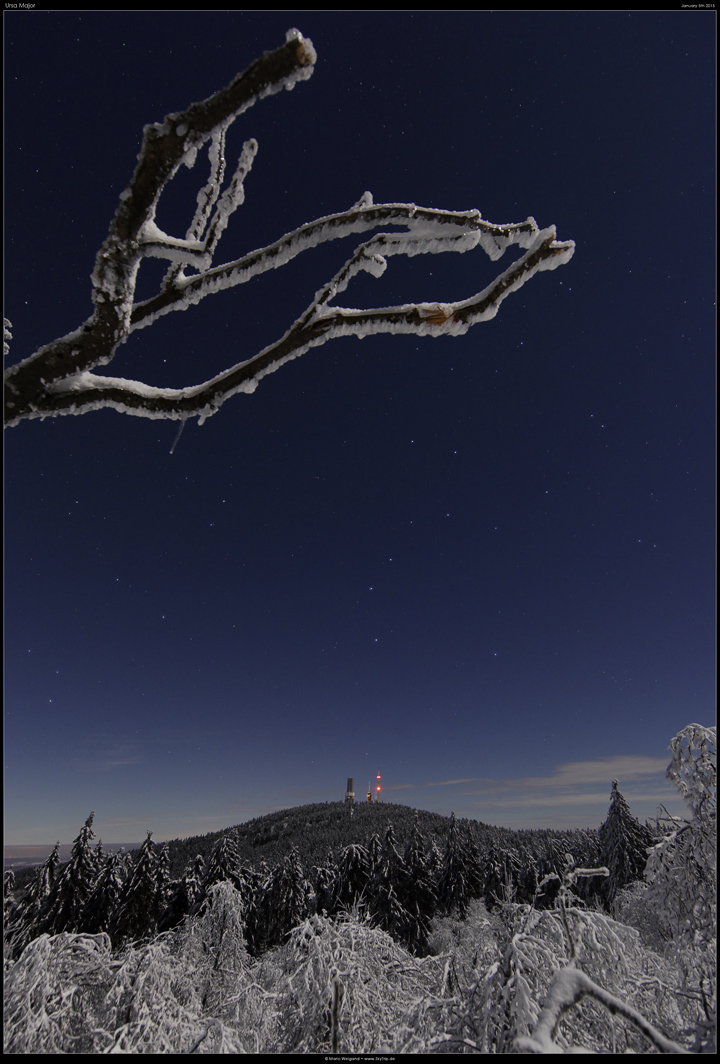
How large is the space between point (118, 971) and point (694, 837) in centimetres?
1035

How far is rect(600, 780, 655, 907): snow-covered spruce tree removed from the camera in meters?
25.0

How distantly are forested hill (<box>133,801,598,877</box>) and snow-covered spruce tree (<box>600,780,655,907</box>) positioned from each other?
13360 mm

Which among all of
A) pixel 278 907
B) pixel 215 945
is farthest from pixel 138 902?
pixel 215 945

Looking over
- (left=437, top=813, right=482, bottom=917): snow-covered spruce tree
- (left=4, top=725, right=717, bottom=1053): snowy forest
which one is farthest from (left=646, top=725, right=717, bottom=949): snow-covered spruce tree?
(left=437, top=813, right=482, bottom=917): snow-covered spruce tree

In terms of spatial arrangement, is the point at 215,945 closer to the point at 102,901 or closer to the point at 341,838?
the point at 102,901

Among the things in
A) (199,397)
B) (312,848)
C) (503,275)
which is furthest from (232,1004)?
(312,848)

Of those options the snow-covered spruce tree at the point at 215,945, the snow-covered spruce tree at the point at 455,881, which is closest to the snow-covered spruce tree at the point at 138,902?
the snow-covered spruce tree at the point at 215,945

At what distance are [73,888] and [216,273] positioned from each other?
105ft

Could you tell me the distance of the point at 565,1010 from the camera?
2.00 m

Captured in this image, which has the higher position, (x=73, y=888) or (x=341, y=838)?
(x=73, y=888)

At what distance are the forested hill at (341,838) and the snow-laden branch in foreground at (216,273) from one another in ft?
110

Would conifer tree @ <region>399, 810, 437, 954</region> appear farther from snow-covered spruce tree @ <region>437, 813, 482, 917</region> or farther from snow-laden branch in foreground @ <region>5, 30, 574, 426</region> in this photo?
snow-laden branch in foreground @ <region>5, 30, 574, 426</region>

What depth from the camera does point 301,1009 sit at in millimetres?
8555

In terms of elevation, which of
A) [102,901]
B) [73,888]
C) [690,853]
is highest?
→ [690,853]
